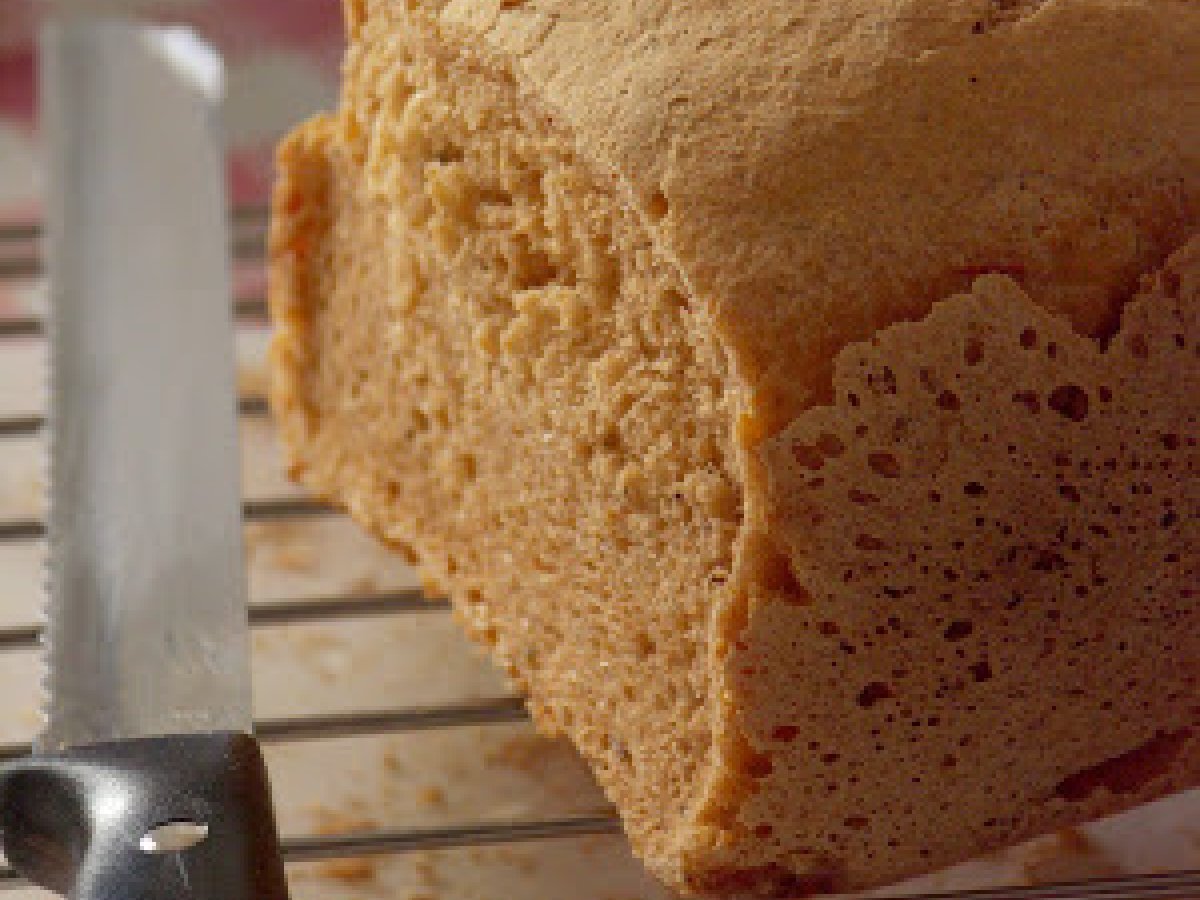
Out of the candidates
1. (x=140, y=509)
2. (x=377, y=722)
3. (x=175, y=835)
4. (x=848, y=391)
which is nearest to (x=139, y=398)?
(x=140, y=509)

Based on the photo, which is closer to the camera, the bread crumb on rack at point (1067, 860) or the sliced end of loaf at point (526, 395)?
the sliced end of loaf at point (526, 395)

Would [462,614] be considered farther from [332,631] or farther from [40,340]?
[40,340]

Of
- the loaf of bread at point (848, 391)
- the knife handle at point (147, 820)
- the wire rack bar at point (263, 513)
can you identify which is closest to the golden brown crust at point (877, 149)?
the loaf of bread at point (848, 391)

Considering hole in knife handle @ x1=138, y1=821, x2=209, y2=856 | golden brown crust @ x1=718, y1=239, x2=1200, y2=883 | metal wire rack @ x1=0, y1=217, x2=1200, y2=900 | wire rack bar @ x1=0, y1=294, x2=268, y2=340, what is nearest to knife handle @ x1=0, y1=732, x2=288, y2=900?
hole in knife handle @ x1=138, y1=821, x2=209, y2=856

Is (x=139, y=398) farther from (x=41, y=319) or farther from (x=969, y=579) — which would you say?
(x=969, y=579)

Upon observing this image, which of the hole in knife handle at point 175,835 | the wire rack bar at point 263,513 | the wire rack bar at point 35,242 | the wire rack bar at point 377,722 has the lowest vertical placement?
the wire rack bar at point 377,722

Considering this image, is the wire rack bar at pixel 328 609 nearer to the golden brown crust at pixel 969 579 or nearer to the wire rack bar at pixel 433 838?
the wire rack bar at pixel 433 838

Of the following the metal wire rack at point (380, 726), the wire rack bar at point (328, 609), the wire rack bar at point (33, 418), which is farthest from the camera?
the wire rack bar at point (33, 418)
